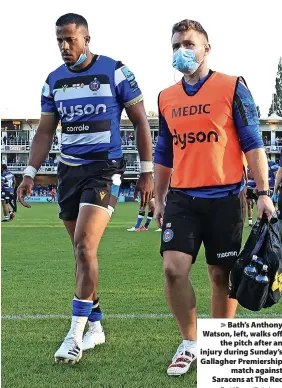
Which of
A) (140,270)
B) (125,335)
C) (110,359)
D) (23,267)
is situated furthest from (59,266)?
(110,359)

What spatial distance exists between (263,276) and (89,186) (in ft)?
5.09

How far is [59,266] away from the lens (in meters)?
10.4

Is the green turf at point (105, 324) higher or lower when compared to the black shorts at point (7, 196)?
higher

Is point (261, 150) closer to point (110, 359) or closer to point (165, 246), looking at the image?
point (165, 246)

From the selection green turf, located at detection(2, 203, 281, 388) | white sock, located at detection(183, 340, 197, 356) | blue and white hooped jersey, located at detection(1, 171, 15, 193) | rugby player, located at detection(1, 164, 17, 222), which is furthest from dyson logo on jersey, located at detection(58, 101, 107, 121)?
blue and white hooped jersey, located at detection(1, 171, 15, 193)

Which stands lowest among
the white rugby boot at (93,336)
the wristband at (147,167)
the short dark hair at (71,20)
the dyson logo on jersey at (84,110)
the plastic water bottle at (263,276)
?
the white rugby boot at (93,336)

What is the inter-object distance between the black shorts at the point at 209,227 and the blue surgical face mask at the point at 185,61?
850mm

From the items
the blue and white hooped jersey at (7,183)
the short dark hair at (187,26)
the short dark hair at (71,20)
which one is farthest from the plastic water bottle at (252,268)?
the blue and white hooped jersey at (7,183)

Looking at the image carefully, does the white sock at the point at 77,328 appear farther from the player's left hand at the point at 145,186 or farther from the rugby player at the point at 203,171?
the player's left hand at the point at 145,186

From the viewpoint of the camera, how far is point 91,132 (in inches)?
212

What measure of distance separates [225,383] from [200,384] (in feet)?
0.53

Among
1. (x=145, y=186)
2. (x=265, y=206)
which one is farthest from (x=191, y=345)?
(x=145, y=186)

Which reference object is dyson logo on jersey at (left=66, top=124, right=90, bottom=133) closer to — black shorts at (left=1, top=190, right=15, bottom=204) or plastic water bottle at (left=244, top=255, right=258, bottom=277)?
plastic water bottle at (left=244, top=255, right=258, bottom=277)

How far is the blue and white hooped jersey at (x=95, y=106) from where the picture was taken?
5391 mm
